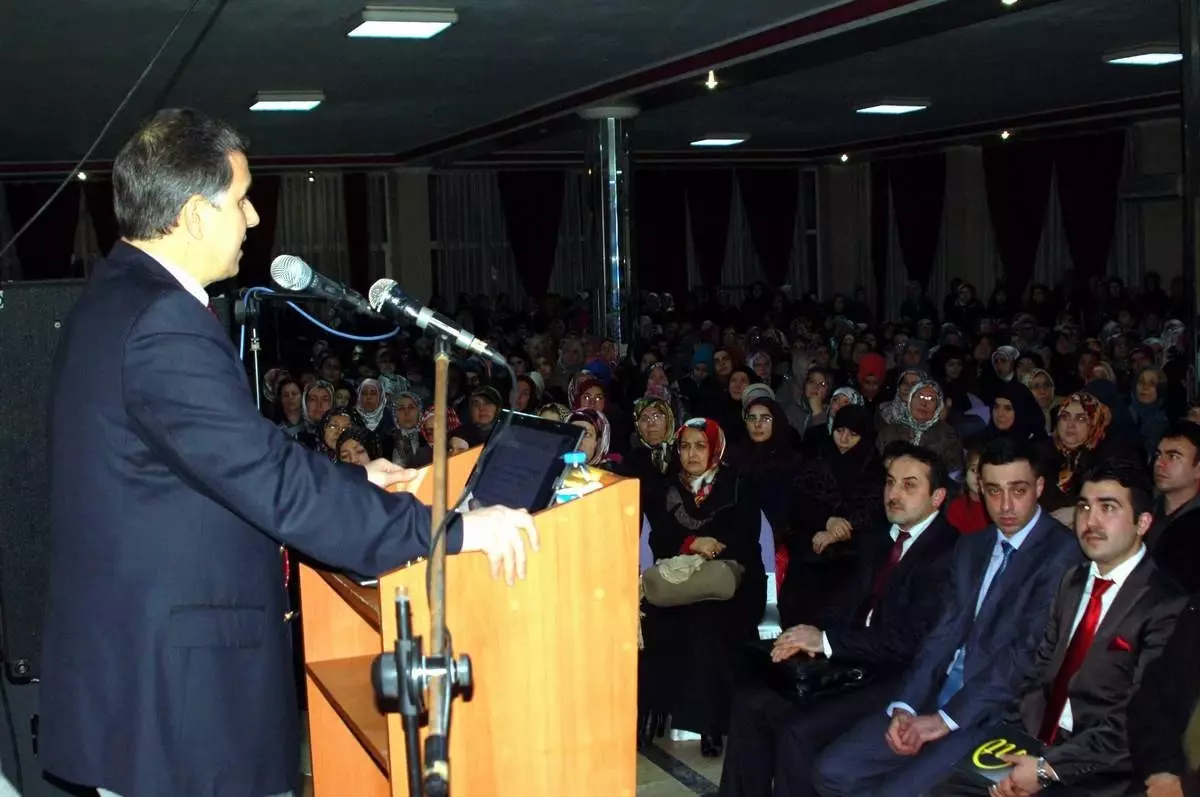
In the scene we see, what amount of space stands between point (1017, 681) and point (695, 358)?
338 inches

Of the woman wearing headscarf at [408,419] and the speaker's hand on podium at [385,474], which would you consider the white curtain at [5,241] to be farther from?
the speaker's hand on podium at [385,474]

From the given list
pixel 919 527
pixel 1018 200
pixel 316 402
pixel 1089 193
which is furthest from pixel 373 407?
pixel 1018 200

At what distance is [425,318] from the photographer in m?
1.94

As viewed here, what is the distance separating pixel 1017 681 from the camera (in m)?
3.52

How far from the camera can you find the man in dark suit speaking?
1.81 m

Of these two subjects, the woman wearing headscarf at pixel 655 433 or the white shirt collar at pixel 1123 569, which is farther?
the woman wearing headscarf at pixel 655 433

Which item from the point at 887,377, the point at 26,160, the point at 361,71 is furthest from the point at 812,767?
the point at 26,160

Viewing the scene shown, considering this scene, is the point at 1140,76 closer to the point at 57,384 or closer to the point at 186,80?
the point at 186,80

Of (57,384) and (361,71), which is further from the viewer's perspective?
(361,71)

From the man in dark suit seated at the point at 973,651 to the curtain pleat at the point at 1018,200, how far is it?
14.7 meters

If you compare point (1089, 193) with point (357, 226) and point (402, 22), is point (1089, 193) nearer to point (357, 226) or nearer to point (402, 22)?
point (357, 226)

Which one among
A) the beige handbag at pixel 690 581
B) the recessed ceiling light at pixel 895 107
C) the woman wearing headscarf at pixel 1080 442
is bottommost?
the beige handbag at pixel 690 581

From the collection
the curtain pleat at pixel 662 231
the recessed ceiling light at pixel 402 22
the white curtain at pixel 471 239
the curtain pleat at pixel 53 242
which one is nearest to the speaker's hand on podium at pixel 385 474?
the recessed ceiling light at pixel 402 22

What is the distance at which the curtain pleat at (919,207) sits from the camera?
19.0m
